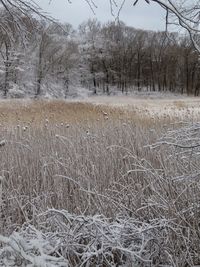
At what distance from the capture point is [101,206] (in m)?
2.88

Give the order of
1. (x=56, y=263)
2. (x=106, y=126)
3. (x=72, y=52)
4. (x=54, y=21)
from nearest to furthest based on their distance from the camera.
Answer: (x=56, y=263)
(x=54, y=21)
(x=106, y=126)
(x=72, y=52)

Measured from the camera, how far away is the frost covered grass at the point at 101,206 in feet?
7.00

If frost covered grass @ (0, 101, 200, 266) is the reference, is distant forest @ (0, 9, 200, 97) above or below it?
above

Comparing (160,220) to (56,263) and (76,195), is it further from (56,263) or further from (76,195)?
(76,195)

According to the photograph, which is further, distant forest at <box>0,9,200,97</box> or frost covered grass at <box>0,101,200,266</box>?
distant forest at <box>0,9,200,97</box>

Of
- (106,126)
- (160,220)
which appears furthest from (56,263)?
(106,126)

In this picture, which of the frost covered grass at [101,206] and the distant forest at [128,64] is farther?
the distant forest at [128,64]

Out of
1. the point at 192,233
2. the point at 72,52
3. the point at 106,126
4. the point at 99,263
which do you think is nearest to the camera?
the point at 99,263

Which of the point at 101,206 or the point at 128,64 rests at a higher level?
the point at 128,64

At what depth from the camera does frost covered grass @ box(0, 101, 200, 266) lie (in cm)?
213

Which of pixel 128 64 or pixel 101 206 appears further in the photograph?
pixel 128 64

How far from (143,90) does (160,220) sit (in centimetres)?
3072

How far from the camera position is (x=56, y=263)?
6.00 ft

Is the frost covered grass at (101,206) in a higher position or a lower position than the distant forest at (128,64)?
lower
